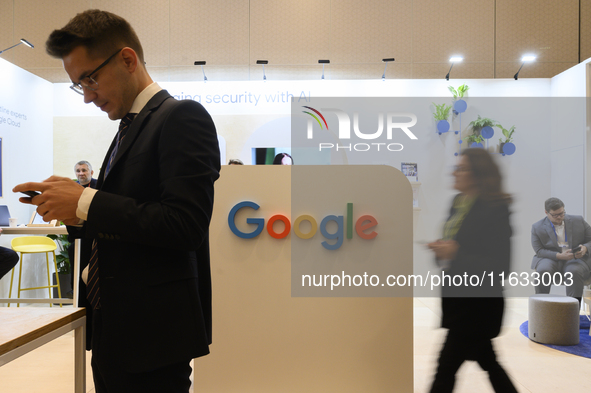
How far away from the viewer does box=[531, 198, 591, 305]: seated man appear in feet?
14.6

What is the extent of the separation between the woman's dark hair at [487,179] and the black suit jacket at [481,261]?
0.11ft

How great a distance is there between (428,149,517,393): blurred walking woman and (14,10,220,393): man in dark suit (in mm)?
1451

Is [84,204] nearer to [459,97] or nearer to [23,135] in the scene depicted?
[23,135]

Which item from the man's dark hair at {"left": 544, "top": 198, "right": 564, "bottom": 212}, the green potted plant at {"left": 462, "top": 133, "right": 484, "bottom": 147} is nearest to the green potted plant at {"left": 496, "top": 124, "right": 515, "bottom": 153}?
the green potted plant at {"left": 462, "top": 133, "right": 484, "bottom": 147}

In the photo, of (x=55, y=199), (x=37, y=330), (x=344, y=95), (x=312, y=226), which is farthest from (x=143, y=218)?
(x=344, y=95)

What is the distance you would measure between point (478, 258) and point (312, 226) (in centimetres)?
90

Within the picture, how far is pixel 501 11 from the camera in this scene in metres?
6.50

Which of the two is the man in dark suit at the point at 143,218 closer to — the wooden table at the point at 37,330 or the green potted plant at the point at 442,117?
the wooden table at the point at 37,330

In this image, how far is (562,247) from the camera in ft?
15.0

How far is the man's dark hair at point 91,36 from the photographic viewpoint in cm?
97

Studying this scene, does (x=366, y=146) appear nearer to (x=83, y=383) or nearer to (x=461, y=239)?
(x=461, y=239)

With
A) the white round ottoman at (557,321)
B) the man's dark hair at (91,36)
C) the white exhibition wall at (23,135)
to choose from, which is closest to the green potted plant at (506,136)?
the white round ottoman at (557,321)

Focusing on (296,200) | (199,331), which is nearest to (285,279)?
(296,200)

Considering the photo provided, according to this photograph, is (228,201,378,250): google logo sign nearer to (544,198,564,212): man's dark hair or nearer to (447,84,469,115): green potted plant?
(544,198,564,212): man's dark hair
